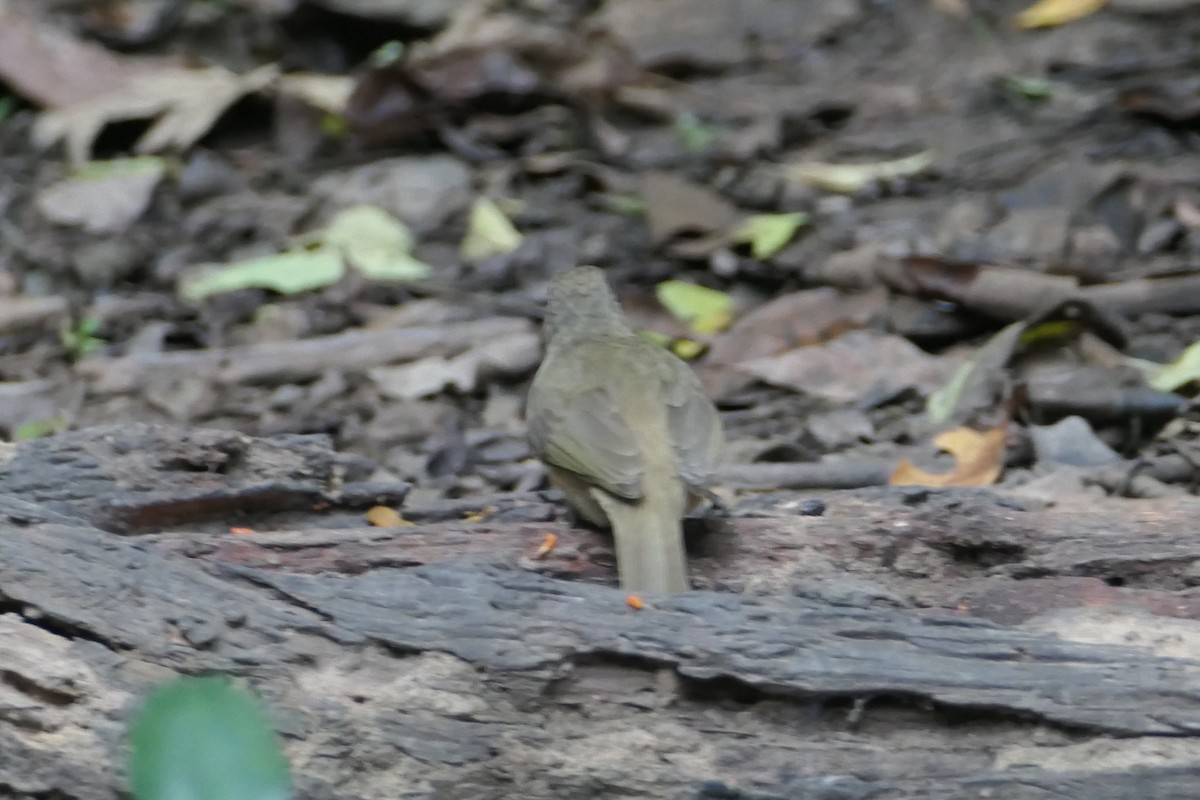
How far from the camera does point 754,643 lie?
2.78 meters

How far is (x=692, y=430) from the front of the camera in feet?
12.0

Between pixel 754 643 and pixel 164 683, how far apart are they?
104 cm

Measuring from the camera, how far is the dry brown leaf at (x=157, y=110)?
26.2 ft

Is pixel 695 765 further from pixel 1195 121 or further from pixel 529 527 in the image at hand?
pixel 1195 121

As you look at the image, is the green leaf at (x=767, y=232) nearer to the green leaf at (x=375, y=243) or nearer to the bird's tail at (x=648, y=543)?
the green leaf at (x=375, y=243)

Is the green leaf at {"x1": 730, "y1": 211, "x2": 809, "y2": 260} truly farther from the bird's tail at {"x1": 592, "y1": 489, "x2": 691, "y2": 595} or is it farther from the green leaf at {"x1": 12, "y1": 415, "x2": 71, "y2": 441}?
the bird's tail at {"x1": 592, "y1": 489, "x2": 691, "y2": 595}

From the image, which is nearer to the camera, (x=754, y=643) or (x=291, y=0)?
(x=754, y=643)

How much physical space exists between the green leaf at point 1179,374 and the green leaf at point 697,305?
1757 mm

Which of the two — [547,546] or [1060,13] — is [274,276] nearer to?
[547,546]

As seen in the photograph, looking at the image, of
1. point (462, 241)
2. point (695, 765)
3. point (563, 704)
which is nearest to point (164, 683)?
point (563, 704)

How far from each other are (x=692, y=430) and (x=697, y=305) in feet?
9.33

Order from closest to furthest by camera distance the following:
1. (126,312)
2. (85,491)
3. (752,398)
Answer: (85,491)
(752,398)
(126,312)

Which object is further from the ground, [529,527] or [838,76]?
[838,76]

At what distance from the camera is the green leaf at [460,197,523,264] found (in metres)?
7.17
